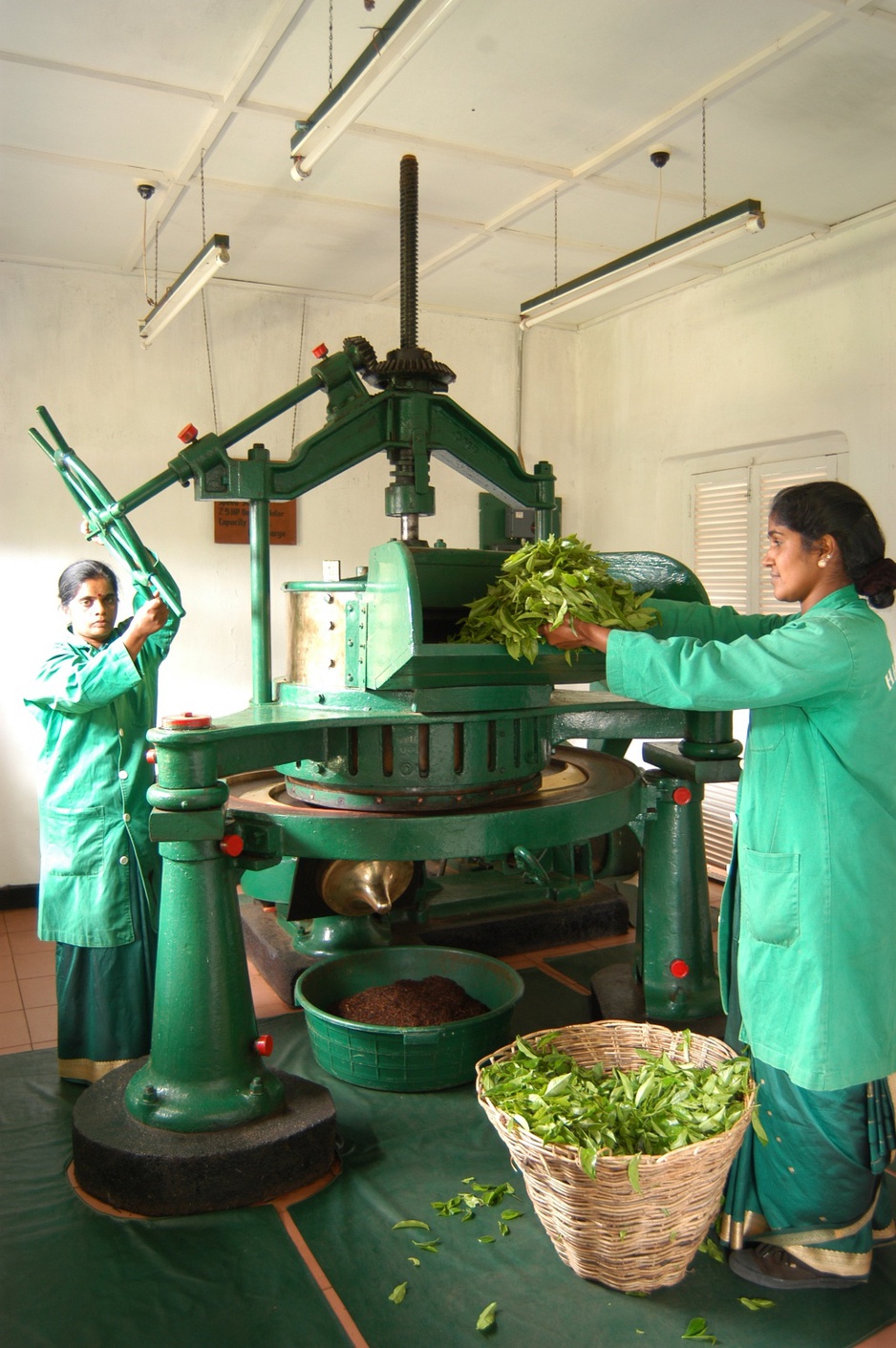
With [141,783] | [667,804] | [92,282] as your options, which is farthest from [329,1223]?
[92,282]

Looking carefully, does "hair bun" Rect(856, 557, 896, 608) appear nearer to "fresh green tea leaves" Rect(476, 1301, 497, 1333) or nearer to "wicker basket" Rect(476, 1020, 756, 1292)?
"wicker basket" Rect(476, 1020, 756, 1292)

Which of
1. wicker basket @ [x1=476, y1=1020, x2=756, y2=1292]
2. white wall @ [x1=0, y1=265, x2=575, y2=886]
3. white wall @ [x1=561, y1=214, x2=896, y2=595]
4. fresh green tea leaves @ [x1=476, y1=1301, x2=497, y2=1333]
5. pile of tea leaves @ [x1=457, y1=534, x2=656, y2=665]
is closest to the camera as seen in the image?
wicker basket @ [x1=476, y1=1020, x2=756, y2=1292]

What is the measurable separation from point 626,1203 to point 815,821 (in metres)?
0.88

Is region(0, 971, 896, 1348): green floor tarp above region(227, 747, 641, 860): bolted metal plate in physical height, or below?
below

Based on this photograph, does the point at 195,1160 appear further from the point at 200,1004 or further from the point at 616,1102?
the point at 616,1102

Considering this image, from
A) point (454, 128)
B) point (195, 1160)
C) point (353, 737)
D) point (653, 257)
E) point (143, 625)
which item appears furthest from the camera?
point (653, 257)

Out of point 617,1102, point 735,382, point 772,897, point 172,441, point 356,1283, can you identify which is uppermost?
point 735,382

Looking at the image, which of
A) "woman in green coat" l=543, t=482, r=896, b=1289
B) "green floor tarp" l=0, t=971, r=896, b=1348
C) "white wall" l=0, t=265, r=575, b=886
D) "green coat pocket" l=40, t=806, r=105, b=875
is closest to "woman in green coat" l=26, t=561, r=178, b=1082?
"green coat pocket" l=40, t=806, r=105, b=875

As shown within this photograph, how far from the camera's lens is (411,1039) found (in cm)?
311

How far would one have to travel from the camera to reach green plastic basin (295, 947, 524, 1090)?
10.2ft

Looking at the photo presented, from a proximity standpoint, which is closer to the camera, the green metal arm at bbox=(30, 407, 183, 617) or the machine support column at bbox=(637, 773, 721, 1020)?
the green metal arm at bbox=(30, 407, 183, 617)

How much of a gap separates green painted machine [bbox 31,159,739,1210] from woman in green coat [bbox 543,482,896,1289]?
469mm

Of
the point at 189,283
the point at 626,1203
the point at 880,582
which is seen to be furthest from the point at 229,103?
the point at 626,1203

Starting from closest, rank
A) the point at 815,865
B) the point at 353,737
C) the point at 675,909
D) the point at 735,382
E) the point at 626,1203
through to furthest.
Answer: the point at 626,1203, the point at 815,865, the point at 353,737, the point at 675,909, the point at 735,382
